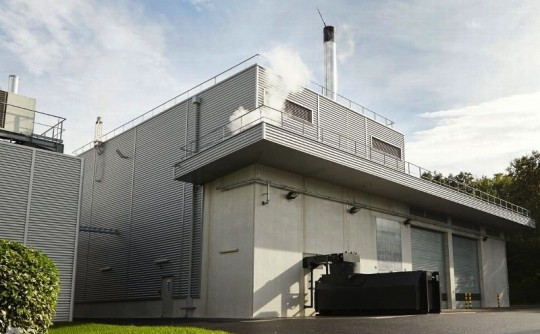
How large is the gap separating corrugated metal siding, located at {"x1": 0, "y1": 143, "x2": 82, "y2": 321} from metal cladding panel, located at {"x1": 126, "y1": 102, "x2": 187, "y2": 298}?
5353 mm

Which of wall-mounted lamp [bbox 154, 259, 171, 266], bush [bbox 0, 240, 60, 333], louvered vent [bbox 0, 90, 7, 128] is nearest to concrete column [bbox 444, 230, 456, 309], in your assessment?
wall-mounted lamp [bbox 154, 259, 171, 266]

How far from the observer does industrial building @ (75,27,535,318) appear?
2145 cm

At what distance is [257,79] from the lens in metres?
23.2

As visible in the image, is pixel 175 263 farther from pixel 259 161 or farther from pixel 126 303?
pixel 259 161

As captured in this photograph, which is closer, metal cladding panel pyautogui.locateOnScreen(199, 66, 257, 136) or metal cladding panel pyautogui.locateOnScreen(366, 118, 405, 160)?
metal cladding panel pyautogui.locateOnScreen(199, 66, 257, 136)

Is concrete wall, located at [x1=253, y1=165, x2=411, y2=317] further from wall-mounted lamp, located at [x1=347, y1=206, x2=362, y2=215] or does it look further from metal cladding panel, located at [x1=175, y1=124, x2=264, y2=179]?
metal cladding panel, located at [x1=175, y1=124, x2=264, y2=179]

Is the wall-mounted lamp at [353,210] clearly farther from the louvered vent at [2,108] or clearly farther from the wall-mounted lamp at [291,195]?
the louvered vent at [2,108]

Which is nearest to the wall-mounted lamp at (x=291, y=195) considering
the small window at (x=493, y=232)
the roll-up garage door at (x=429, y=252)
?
the roll-up garage door at (x=429, y=252)

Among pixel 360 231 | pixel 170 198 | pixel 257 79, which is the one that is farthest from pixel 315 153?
pixel 170 198

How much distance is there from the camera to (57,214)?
20609 millimetres

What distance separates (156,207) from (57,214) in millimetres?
6817

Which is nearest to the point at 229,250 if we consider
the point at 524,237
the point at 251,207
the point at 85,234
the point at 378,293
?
the point at 251,207

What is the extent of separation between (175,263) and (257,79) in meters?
9.15

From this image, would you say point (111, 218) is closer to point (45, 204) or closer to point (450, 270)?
point (45, 204)
